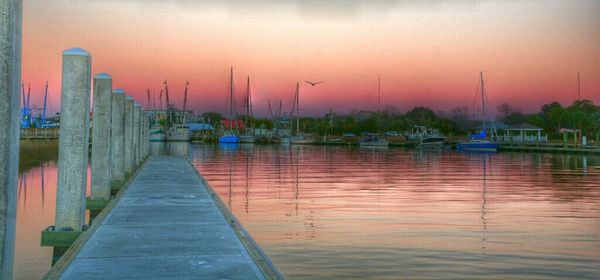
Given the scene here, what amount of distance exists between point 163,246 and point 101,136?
8137 mm

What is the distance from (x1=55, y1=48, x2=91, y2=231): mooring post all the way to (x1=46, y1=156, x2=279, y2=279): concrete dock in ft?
2.53

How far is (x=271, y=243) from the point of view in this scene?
1390cm

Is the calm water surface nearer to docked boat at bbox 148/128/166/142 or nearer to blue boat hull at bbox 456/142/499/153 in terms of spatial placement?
blue boat hull at bbox 456/142/499/153

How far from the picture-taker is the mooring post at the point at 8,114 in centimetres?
596

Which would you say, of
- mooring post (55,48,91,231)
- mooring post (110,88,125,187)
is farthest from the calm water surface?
mooring post (110,88,125,187)

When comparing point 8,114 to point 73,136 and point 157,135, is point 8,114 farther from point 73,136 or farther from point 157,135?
point 157,135

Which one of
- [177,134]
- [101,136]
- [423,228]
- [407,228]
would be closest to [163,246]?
[407,228]

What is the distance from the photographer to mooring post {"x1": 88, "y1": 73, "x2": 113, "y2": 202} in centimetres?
1698

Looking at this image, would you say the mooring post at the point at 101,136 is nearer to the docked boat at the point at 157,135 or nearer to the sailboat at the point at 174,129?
the sailboat at the point at 174,129

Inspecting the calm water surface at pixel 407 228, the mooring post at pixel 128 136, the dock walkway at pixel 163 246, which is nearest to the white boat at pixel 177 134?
the calm water surface at pixel 407 228

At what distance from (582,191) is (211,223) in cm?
1951

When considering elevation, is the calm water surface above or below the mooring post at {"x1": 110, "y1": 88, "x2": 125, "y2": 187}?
below

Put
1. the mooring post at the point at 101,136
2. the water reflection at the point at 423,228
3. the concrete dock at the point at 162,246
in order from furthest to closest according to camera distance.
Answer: the mooring post at the point at 101,136, the water reflection at the point at 423,228, the concrete dock at the point at 162,246

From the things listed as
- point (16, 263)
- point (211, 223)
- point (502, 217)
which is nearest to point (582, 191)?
point (502, 217)
